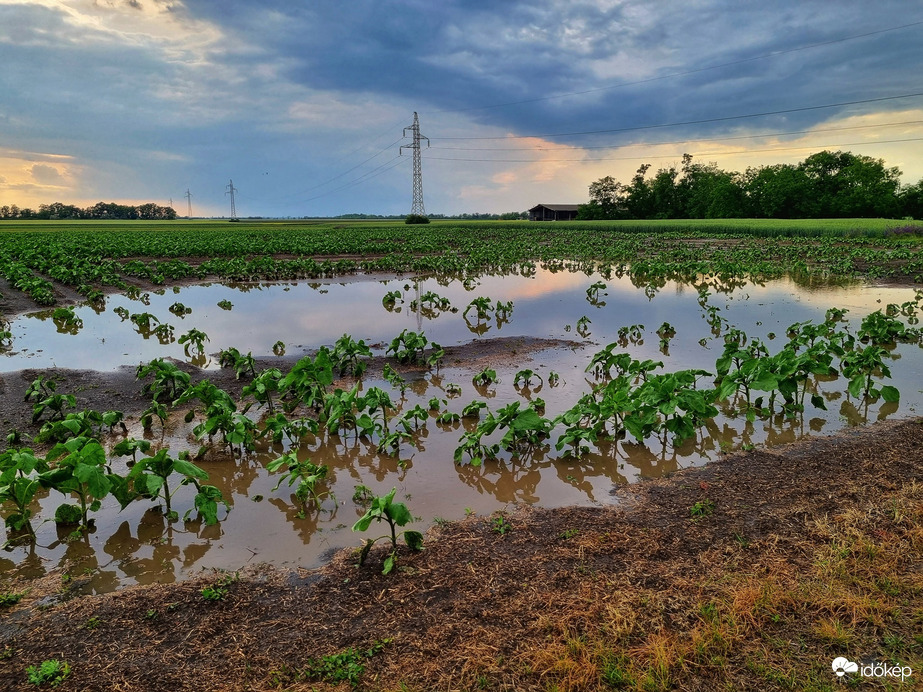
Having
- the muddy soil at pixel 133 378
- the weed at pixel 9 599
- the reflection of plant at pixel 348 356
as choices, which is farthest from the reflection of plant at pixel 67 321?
the weed at pixel 9 599

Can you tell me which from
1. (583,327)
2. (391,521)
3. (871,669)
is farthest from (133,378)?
(871,669)

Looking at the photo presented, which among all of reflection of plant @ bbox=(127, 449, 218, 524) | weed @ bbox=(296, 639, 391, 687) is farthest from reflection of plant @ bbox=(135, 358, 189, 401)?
weed @ bbox=(296, 639, 391, 687)

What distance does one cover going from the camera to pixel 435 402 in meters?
7.18

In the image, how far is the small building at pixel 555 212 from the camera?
103 metres

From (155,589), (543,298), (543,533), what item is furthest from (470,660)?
(543,298)

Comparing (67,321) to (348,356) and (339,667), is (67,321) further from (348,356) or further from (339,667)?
(339,667)

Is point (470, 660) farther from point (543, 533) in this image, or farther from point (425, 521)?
point (425, 521)

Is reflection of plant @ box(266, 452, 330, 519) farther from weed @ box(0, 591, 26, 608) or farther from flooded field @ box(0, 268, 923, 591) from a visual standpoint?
weed @ box(0, 591, 26, 608)

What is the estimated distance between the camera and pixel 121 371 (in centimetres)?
977

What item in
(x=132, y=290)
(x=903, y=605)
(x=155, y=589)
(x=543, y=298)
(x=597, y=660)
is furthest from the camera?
(x=132, y=290)

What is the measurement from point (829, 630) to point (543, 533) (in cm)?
209

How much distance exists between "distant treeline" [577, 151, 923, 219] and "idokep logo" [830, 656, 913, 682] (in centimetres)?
8290

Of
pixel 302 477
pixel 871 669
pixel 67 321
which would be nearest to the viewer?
pixel 871 669

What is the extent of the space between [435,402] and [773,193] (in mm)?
89357
